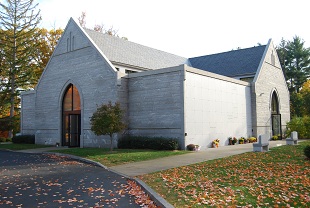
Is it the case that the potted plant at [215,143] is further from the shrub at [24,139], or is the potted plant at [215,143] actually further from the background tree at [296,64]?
the background tree at [296,64]

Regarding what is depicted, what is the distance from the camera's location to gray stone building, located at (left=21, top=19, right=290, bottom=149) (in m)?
19.9

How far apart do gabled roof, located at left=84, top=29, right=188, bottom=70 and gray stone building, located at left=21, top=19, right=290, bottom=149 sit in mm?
120

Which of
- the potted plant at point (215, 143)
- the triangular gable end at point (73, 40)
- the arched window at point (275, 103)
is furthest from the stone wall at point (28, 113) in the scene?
the arched window at point (275, 103)

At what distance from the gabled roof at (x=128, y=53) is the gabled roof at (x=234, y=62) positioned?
5776 mm

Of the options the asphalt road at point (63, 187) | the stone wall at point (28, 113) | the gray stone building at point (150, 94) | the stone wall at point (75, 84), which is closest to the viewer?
the asphalt road at point (63, 187)

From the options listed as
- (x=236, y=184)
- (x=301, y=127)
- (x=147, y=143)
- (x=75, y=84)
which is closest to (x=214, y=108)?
(x=147, y=143)

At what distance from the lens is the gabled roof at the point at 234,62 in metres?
30.2

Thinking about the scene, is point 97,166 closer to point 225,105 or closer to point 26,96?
point 225,105

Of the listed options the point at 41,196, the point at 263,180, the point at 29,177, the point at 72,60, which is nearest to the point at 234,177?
the point at 263,180

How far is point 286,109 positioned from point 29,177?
104 feet

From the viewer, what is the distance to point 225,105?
23.8 m

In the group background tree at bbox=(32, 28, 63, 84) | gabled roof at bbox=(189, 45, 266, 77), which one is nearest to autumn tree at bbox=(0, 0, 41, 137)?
background tree at bbox=(32, 28, 63, 84)

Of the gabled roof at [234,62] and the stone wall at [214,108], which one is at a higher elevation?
the gabled roof at [234,62]

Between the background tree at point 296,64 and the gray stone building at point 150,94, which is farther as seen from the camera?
the background tree at point 296,64
